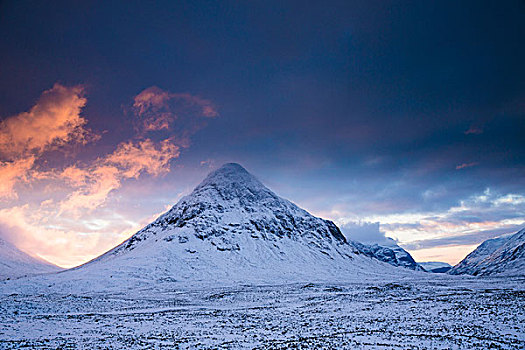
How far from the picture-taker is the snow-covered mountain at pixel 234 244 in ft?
331

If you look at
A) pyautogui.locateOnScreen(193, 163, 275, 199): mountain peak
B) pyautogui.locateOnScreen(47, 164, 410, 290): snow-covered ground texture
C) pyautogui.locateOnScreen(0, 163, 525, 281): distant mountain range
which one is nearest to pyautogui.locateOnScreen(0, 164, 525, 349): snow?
pyautogui.locateOnScreen(47, 164, 410, 290): snow-covered ground texture

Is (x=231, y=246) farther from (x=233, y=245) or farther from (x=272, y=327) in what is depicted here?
(x=272, y=327)

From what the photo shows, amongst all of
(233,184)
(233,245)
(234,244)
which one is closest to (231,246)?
(233,245)

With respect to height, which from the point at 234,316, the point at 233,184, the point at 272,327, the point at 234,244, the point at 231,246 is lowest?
the point at 234,316

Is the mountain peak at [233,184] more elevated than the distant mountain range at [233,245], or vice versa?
the mountain peak at [233,184]

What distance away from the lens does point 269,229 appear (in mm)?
149625

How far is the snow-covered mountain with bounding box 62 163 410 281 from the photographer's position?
3969 inches

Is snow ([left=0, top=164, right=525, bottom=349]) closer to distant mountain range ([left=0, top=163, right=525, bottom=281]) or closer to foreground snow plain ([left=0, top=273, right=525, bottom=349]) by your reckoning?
foreground snow plain ([left=0, top=273, right=525, bottom=349])

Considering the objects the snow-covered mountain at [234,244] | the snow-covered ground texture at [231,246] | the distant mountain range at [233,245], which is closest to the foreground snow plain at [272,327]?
the snow-covered ground texture at [231,246]

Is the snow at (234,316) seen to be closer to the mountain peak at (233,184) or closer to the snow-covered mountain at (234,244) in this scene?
the snow-covered mountain at (234,244)

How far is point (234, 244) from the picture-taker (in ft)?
424

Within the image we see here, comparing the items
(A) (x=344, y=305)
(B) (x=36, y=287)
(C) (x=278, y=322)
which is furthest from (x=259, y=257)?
(C) (x=278, y=322)

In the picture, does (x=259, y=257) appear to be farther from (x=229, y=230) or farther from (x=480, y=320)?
(x=480, y=320)

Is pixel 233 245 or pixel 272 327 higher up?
pixel 233 245
